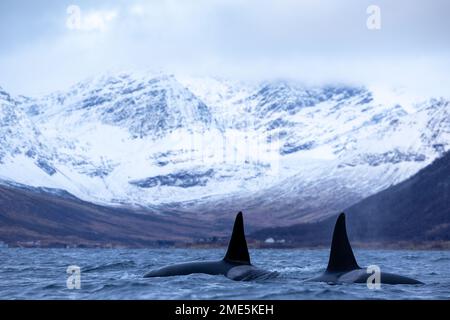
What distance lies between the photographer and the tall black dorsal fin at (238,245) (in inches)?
1841

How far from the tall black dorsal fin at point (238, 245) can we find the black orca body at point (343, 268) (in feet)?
12.6

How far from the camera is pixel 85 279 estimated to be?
51.7m

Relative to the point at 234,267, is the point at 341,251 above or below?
above

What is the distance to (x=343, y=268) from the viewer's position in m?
46.5

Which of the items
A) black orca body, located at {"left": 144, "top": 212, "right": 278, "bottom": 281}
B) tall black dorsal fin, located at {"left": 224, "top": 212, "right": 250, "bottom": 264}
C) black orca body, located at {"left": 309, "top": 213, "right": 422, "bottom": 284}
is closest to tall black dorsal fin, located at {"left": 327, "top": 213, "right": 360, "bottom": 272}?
black orca body, located at {"left": 309, "top": 213, "right": 422, "bottom": 284}

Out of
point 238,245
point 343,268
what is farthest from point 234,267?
point 343,268

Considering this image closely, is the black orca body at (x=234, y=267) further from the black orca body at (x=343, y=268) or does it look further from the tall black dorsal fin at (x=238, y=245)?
the black orca body at (x=343, y=268)

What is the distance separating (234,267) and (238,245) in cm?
109

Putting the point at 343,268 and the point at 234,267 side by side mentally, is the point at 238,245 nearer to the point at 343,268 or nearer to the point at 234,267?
the point at 234,267

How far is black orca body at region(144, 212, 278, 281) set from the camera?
152ft

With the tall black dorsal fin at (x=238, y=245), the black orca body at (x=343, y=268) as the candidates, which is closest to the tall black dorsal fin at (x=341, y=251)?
the black orca body at (x=343, y=268)

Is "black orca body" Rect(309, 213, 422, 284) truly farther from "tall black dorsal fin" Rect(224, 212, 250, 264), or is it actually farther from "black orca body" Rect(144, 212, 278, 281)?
"tall black dorsal fin" Rect(224, 212, 250, 264)
